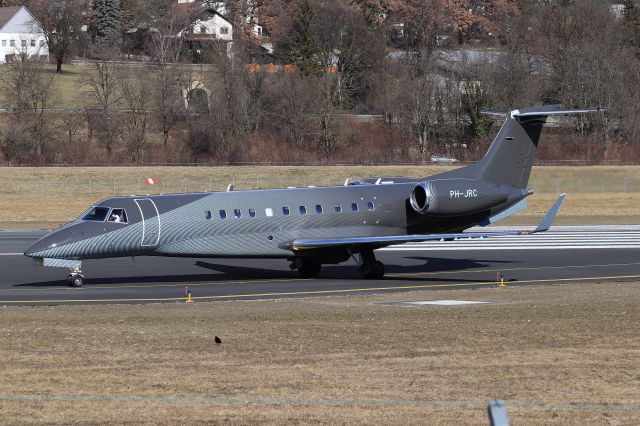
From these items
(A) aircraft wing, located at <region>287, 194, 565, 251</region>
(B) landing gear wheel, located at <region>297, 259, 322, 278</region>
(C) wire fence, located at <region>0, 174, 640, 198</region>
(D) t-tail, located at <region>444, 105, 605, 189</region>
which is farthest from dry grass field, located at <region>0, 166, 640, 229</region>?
(B) landing gear wheel, located at <region>297, 259, 322, 278</region>

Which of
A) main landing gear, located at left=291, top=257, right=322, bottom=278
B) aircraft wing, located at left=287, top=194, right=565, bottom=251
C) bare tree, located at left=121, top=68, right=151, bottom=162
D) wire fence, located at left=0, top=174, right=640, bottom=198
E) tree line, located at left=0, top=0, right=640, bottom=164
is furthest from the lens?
bare tree, located at left=121, top=68, right=151, bottom=162

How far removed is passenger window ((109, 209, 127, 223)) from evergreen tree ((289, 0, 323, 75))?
7243 centimetres

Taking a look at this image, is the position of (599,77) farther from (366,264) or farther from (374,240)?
(374,240)

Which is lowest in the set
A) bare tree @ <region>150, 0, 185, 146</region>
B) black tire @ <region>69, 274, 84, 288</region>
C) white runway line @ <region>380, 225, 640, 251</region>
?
white runway line @ <region>380, 225, 640, 251</region>

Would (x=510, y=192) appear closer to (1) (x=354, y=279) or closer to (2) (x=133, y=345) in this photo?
(1) (x=354, y=279)

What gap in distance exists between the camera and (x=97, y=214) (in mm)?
29844

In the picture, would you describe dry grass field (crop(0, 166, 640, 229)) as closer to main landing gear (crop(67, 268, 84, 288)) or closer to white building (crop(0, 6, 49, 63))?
main landing gear (crop(67, 268, 84, 288))

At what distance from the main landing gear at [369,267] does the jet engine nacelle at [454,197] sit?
85.8 inches

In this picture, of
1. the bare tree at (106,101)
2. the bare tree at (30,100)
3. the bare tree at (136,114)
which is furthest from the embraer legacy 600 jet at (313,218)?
the bare tree at (106,101)

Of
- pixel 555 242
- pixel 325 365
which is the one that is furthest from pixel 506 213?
pixel 325 365

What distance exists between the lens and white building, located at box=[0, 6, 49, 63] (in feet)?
426

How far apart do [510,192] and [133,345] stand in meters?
20.0

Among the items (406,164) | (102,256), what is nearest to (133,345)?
(102,256)

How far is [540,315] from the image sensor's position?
21359 mm
